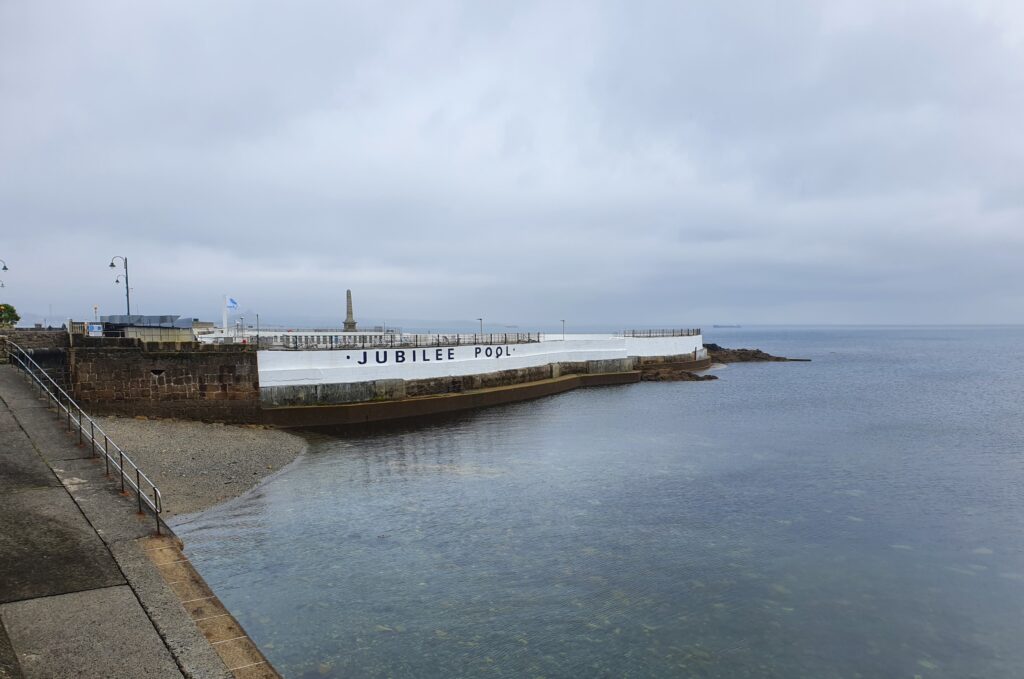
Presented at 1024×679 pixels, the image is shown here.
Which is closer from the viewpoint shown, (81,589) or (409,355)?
(81,589)

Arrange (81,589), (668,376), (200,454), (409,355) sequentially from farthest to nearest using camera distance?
(668,376)
(409,355)
(200,454)
(81,589)

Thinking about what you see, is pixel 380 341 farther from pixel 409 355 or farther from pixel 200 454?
pixel 200 454

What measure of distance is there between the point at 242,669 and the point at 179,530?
789cm

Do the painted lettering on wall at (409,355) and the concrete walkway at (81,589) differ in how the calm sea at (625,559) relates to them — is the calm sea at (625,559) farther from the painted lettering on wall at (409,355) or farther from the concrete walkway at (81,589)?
the painted lettering on wall at (409,355)

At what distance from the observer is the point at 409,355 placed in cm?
3219

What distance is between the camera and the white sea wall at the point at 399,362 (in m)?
27.9

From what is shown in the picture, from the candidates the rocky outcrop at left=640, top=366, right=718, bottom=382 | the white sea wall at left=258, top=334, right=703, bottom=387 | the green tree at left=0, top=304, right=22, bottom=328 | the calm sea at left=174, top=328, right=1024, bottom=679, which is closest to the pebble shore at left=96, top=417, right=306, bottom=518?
the calm sea at left=174, top=328, right=1024, bottom=679

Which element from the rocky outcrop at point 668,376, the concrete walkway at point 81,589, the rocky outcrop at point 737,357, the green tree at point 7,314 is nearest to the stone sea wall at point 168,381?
the concrete walkway at point 81,589

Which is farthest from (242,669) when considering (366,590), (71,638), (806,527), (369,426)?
(369,426)

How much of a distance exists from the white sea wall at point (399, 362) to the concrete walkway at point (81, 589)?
14325mm

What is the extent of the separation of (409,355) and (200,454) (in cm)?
1321

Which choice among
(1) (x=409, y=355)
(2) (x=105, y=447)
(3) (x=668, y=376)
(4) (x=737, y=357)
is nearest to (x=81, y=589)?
(2) (x=105, y=447)

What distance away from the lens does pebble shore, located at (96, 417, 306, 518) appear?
16734mm

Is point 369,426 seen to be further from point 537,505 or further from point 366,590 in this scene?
point 366,590
